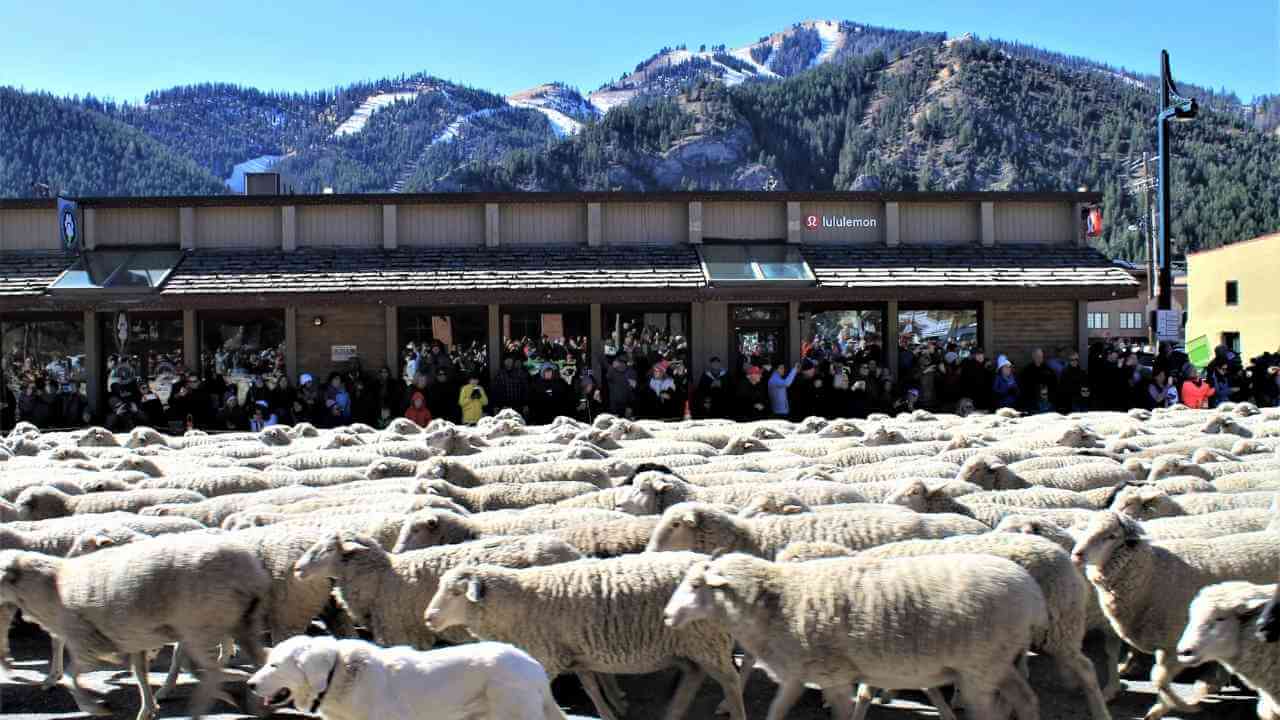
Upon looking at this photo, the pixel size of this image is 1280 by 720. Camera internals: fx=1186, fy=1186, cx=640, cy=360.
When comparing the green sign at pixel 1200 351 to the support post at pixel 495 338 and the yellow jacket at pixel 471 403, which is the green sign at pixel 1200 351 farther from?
the yellow jacket at pixel 471 403

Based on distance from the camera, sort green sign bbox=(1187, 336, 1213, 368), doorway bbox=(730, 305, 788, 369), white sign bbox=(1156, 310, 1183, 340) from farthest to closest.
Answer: green sign bbox=(1187, 336, 1213, 368)
doorway bbox=(730, 305, 788, 369)
white sign bbox=(1156, 310, 1183, 340)

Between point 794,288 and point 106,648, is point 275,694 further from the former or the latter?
point 794,288

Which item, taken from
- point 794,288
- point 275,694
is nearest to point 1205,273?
point 794,288

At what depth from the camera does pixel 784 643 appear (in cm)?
623

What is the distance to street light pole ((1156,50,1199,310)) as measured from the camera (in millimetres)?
23688

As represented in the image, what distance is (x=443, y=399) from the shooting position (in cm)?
2153

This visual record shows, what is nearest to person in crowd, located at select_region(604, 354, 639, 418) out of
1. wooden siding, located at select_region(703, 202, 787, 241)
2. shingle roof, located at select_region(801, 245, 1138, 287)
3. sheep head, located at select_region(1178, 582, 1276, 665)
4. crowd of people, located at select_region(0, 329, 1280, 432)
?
crowd of people, located at select_region(0, 329, 1280, 432)

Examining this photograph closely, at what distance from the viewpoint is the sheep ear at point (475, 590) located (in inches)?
258

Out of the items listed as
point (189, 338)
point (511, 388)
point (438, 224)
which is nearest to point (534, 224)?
point (438, 224)

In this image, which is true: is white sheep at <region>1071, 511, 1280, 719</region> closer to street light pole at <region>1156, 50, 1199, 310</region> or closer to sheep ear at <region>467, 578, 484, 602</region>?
sheep ear at <region>467, 578, 484, 602</region>

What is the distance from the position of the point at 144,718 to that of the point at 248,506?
2.97m

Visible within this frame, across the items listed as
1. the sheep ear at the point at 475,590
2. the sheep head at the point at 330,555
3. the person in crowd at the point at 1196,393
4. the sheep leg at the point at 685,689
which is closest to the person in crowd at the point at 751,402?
the person in crowd at the point at 1196,393

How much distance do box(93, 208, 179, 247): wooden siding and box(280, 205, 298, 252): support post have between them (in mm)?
2253

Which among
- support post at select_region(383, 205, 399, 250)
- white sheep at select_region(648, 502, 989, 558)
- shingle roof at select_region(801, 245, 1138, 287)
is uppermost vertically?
Result: support post at select_region(383, 205, 399, 250)
